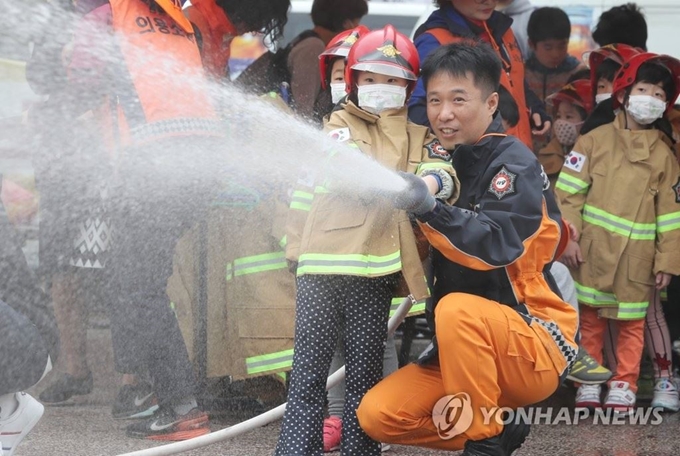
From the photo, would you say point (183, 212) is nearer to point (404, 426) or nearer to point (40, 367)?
point (40, 367)

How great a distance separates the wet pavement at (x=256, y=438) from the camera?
196 inches

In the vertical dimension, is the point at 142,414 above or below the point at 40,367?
below

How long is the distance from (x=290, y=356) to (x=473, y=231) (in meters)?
1.95

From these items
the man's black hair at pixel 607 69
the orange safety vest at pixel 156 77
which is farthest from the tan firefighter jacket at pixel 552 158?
the orange safety vest at pixel 156 77

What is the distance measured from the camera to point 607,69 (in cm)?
660

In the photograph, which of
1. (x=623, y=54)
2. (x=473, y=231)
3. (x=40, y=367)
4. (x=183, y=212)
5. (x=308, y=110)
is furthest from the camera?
(x=623, y=54)

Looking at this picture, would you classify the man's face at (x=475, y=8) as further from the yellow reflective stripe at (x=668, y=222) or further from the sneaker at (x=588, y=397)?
the sneaker at (x=588, y=397)

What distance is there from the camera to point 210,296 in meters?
5.71

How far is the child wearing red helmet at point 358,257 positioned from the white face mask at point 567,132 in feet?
8.25

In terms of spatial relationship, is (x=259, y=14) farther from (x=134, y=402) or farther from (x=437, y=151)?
(x=134, y=402)

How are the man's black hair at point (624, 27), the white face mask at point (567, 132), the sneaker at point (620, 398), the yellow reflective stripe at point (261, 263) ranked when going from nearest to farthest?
the yellow reflective stripe at point (261, 263) → the sneaker at point (620, 398) → the white face mask at point (567, 132) → the man's black hair at point (624, 27)

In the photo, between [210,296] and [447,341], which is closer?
[447,341]

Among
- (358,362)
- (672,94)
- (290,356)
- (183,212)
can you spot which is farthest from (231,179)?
(672,94)

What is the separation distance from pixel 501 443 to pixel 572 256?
223cm
